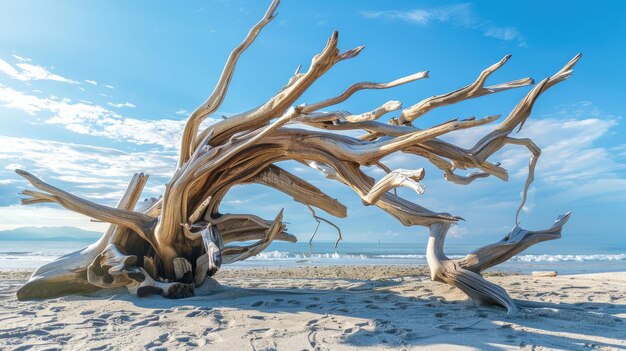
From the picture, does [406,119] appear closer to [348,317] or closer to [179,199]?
[348,317]

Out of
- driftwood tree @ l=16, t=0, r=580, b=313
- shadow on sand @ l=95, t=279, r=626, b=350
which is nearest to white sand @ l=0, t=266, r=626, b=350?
shadow on sand @ l=95, t=279, r=626, b=350

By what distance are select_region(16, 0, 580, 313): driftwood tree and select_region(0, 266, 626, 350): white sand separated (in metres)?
0.37

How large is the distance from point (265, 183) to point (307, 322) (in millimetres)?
2302

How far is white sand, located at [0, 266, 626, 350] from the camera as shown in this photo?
3.07 m

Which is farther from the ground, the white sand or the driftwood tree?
the driftwood tree

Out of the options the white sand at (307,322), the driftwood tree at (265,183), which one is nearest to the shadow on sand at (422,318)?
the white sand at (307,322)

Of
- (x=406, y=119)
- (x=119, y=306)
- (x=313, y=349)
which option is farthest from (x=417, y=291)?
(x=119, y=306)

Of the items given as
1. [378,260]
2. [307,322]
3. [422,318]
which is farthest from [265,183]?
[378,260]

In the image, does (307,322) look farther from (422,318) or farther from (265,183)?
(265,183)

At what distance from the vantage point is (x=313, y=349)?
2.87 metres

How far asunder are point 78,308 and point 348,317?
272cm

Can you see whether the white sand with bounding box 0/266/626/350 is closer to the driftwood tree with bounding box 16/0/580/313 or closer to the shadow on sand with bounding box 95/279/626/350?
the shadow on sand with bounding box 95/279/626/350

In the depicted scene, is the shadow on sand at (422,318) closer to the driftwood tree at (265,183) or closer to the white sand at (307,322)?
the white sand at (307,322)

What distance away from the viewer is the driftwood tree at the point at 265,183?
4.51 meters
